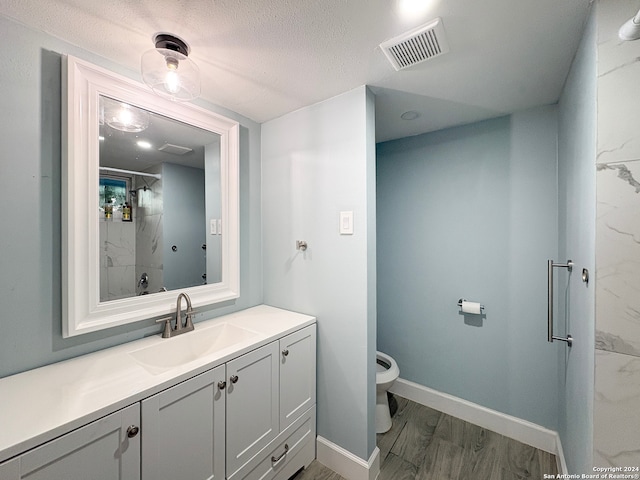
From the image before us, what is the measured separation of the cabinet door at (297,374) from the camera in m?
1.44

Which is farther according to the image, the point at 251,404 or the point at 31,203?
the point at 251,404

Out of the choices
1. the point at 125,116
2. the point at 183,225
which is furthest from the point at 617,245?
the point at 125,116

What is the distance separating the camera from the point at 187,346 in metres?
1.42

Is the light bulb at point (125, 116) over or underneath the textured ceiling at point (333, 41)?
underneath

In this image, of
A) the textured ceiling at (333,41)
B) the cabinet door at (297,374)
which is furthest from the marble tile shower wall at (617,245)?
the cabinet door at (297,374)

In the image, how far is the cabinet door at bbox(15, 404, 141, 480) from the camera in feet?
2.35

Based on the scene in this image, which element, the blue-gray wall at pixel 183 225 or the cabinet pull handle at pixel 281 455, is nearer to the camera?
the cabinet pull handle at pixel 281 455

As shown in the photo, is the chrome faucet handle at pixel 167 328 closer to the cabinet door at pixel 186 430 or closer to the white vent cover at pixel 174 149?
the cabinet door at pixel 186 430

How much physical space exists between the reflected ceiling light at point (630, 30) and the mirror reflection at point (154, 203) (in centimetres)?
189

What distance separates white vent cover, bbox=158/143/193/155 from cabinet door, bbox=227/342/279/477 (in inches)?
50.5

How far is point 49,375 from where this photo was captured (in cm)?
101

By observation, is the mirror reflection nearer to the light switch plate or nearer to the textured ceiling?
the textured ceiling

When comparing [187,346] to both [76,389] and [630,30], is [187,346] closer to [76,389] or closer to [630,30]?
[76,389]

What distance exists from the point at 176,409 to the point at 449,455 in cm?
171
